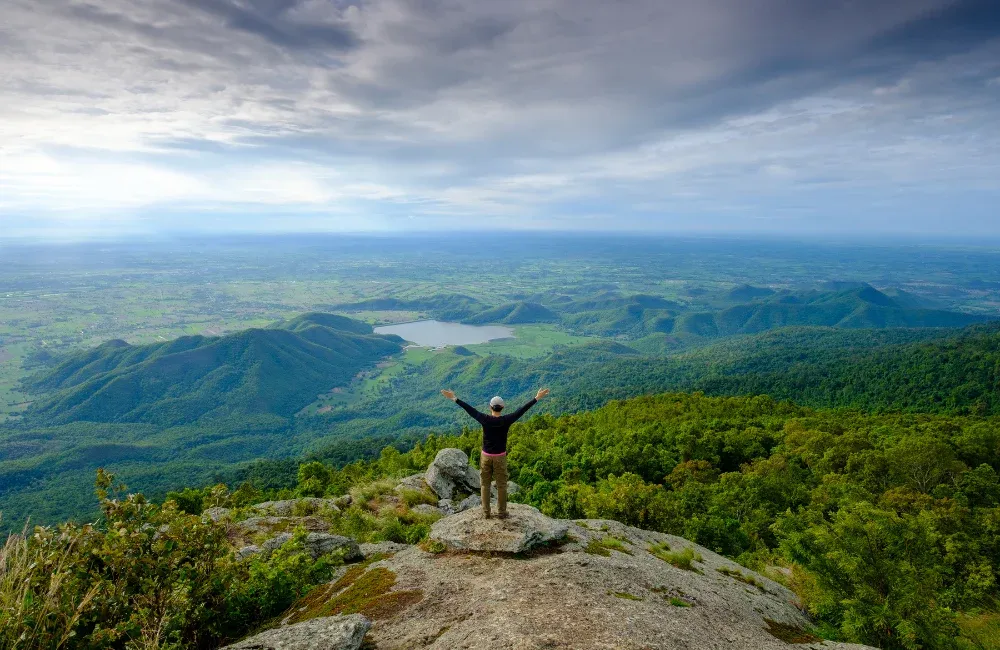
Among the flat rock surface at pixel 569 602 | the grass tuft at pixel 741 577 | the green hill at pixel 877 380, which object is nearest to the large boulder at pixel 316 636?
the flat rock surface at pixel 569 602

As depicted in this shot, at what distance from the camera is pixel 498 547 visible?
14703 mm

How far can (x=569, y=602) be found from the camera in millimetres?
11461

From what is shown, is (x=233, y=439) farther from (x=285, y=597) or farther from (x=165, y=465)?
(x=285, y=597)

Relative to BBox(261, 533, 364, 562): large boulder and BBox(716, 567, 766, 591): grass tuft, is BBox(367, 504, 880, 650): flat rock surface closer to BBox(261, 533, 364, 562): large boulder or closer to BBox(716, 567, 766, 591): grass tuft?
BBox(716, 567, 766, 591): grass tuft

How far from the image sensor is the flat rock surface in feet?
33.9

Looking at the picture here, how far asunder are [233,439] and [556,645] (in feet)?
625

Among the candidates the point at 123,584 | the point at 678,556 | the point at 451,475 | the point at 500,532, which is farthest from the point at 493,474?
the point at 451,475

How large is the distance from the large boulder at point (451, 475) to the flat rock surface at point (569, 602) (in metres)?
17.7

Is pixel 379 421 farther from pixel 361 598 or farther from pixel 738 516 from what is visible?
pixel 361 598

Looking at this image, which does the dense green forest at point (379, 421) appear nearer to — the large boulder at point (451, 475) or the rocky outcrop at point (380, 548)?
the large boulder at point (451, 475)

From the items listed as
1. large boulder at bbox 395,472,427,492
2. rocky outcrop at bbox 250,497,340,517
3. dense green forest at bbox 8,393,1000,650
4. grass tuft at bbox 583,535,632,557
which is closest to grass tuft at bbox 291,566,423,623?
dense green forest at bbox 8,393,1000,650

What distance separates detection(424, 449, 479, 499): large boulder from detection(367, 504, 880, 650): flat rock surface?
17729mm

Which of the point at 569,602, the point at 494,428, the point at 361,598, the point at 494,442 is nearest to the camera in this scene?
the point at 569,602

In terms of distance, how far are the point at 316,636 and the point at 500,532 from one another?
255 inches
